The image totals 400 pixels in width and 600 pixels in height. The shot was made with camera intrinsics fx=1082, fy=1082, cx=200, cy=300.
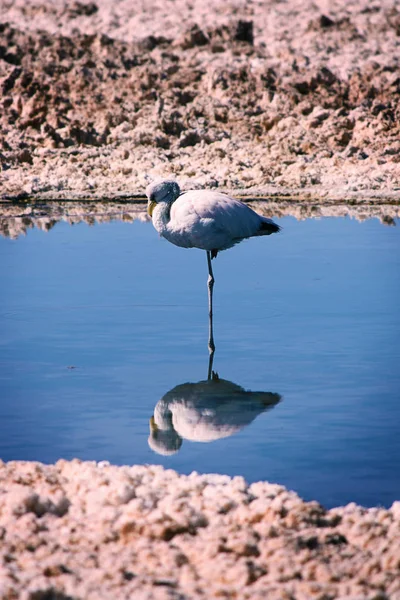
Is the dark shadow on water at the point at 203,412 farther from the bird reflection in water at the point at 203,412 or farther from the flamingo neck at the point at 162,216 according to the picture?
the flamingo neck at the point at 162,216

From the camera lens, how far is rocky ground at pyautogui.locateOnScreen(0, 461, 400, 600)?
141 inches

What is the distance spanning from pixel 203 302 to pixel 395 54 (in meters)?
21.5

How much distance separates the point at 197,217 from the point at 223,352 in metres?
1.54

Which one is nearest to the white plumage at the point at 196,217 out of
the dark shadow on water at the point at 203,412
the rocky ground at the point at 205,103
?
the dark shadow on water at the point at 203,412

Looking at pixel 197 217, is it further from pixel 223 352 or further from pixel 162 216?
pixel 223 352

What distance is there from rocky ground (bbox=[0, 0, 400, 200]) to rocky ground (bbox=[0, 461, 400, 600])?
481 inches

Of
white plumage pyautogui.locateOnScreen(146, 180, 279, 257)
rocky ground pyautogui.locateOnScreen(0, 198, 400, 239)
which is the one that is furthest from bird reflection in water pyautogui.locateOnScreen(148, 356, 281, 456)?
rocky ground pyautogui.locateOnScreen(0, 198, 400, 239)

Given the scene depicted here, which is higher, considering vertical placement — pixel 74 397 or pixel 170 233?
pixel 170 233

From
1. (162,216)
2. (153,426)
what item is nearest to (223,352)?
(162,216)

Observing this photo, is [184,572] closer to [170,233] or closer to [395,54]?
[170,233]

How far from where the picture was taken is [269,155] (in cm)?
1880

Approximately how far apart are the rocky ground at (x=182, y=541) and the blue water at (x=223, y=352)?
60 cm

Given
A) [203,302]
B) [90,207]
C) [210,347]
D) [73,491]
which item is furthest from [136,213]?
[73,491]

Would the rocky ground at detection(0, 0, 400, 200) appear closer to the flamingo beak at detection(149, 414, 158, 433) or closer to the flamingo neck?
the flamingo neck
